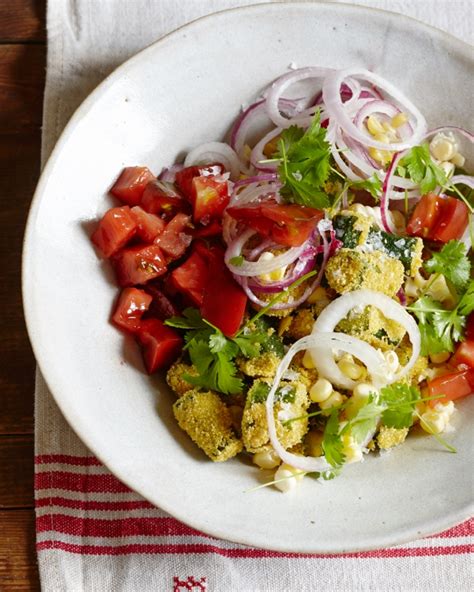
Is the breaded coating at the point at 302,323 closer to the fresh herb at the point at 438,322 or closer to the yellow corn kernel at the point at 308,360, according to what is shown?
the yellow corn kernel at the point at 308,360

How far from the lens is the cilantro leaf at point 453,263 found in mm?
2434

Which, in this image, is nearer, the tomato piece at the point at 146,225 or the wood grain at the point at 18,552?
the tomato piece at the point at 146,225

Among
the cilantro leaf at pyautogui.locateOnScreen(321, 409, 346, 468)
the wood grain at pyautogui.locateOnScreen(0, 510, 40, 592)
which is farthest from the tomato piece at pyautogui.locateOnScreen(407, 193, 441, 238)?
the wood grain at pyautogui.locateOnScreen(0, 510, 40, 592)

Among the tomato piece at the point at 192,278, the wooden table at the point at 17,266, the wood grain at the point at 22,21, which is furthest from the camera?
the wood grain at the point at 22,21

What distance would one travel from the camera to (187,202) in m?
2.58

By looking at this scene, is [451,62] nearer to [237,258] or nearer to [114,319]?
[237,258]

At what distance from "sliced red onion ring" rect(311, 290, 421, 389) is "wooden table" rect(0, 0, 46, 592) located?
112cm

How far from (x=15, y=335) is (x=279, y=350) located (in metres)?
1.05

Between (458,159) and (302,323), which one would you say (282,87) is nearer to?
(458,159)

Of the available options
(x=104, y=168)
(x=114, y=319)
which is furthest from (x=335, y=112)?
(x=114, y=319)

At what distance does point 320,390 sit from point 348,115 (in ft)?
3.01

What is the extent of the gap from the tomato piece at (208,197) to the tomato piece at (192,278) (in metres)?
0.15

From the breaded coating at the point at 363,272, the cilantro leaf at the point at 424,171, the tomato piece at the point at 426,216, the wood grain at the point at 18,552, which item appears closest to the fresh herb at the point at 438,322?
the breaded coating at the point at 363,272

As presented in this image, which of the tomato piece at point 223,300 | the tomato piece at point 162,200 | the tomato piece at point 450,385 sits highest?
the tomato piece at point 162,200
